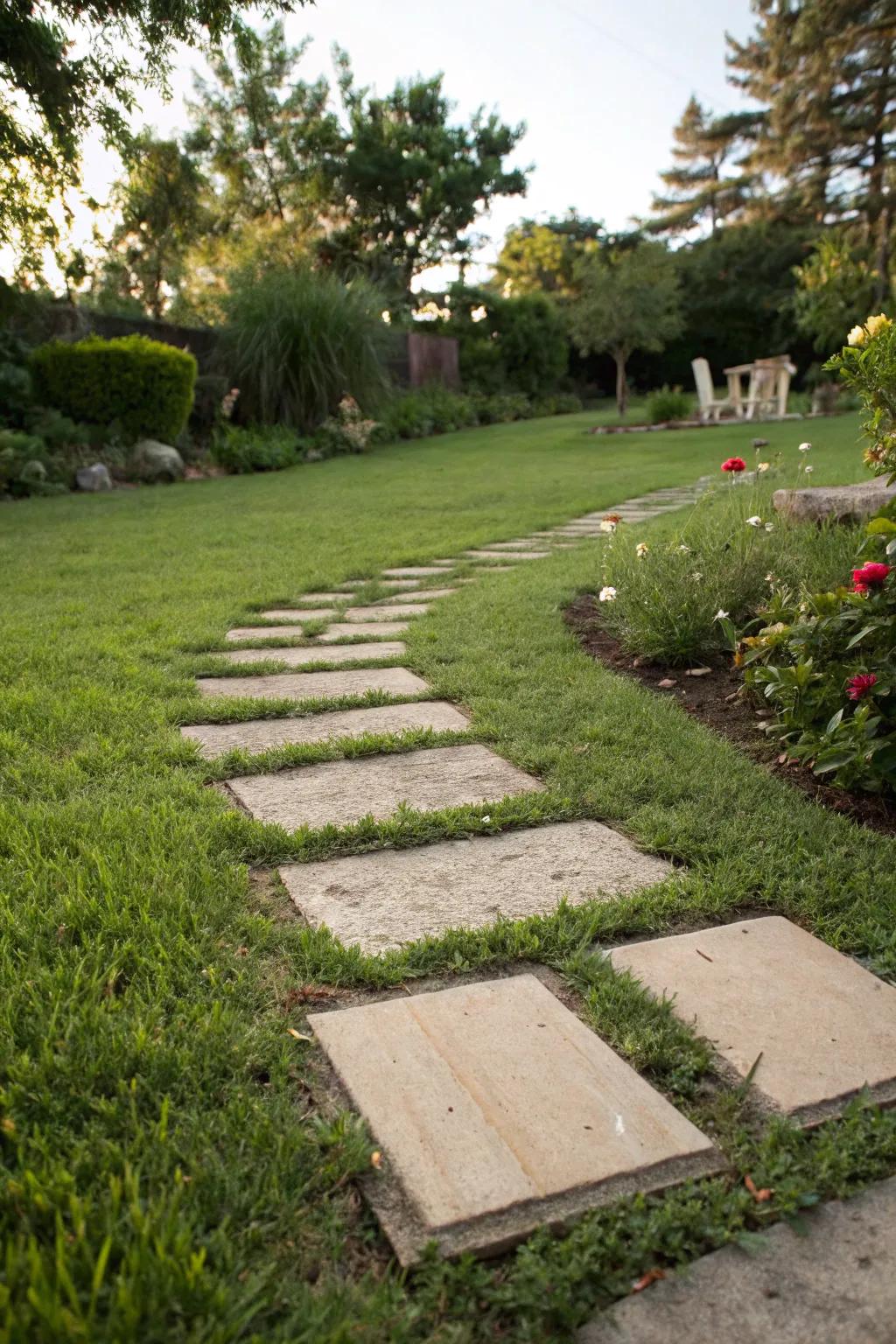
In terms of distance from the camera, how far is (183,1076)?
121 cm

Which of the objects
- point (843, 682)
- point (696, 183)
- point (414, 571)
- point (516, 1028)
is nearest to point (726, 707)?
point (843, 682)

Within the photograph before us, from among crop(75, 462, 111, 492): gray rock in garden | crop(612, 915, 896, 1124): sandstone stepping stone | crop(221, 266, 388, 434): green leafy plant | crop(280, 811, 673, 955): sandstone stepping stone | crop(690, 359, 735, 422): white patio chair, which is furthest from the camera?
crop(690, 359, 735, 422): white patio chair

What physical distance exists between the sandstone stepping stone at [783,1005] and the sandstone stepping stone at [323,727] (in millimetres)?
1117

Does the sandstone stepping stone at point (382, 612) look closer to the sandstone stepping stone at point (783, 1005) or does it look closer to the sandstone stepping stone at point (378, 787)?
the sandstone stepping stone at point (378, 787)

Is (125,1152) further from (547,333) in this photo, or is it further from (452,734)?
(547,333)

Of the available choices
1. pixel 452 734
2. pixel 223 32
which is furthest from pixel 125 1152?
pixel 223 32

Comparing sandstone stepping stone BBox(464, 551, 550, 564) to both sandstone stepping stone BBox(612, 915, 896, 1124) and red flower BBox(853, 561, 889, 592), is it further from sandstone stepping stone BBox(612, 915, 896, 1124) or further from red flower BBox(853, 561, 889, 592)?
sandstone stepping stone BBox(612, 915, 896, 1124)

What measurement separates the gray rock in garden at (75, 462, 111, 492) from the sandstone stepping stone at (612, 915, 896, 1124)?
28.2ft

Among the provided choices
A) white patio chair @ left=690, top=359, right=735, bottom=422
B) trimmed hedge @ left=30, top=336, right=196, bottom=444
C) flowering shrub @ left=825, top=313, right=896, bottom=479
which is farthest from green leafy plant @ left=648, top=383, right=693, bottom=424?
flowering shrub @ left=825, top=313, right=896, bottom=479

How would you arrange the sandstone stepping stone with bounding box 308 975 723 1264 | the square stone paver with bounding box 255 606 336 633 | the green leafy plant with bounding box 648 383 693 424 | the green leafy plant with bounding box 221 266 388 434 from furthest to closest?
the green leafy plant with bounding box 648 383 693 424 < the green leafy plant with bounding box 221 266 388 434 < the square stone paver with bounding box 255 606 336 633 < the sandstone stepping stone with bounding box 308 975 723 1264

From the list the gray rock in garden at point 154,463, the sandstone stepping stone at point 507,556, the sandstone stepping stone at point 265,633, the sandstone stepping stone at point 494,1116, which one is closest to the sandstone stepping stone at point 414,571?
the sandstone stepping stone at point 507,556

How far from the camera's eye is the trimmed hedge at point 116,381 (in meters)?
9.74

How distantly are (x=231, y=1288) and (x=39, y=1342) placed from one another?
17 cm

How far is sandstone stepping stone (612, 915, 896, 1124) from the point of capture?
1265 millimetres
